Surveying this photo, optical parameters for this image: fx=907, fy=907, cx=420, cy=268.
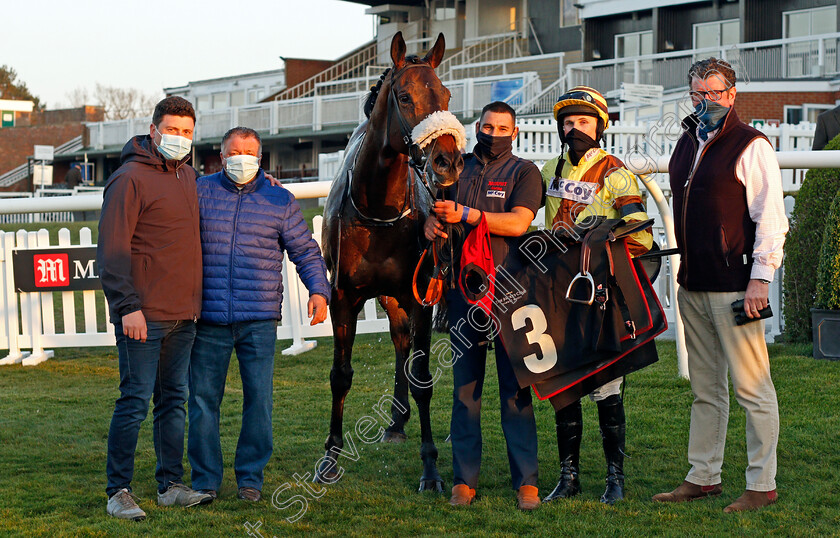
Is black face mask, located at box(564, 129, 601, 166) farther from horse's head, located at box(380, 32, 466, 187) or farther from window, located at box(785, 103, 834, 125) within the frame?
window, located at box(785, 103, 834, 125)

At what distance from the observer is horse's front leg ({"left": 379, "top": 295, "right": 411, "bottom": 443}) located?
561 cm

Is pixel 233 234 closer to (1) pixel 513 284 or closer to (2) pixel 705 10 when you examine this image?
(1) pixel 513 284

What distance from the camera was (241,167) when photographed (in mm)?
4309

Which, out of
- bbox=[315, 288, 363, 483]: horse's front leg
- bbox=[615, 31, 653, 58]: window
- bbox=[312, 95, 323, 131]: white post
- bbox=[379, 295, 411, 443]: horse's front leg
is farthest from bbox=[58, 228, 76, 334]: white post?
bbox=[312, 95, 323, 131]: white post

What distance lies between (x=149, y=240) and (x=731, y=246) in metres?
2.59

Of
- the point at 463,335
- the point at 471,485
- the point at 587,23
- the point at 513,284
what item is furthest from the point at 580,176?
the point at 587,23

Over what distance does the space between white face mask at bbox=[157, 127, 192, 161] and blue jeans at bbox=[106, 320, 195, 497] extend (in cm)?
77

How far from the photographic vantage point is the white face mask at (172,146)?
13.6 feet

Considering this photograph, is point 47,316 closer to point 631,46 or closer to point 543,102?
point 543,102

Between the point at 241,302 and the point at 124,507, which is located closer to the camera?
the point at 124,507

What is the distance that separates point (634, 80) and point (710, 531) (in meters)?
21.9

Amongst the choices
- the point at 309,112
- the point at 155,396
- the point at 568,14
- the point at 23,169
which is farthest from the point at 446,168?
the point at 23,169

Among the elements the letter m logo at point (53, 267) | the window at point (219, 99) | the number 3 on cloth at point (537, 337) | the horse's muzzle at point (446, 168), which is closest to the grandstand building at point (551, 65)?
the window at point (219, 99)

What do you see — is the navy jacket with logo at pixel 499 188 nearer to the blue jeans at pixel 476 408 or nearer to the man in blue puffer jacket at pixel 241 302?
the blue jeans at pixel 476 408
